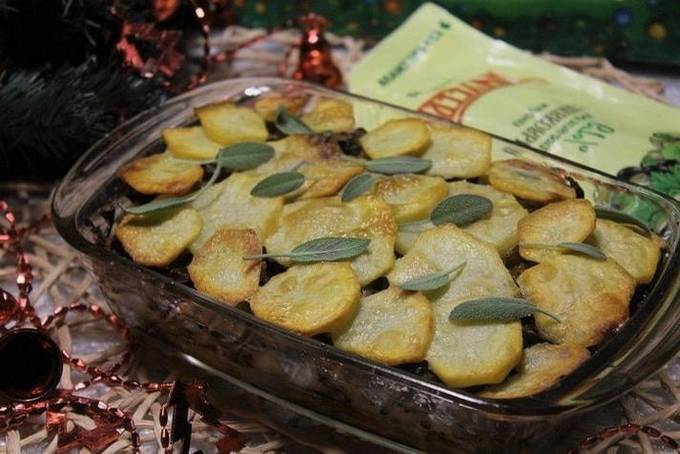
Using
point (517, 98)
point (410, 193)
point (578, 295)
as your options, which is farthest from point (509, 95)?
point (578, 295)

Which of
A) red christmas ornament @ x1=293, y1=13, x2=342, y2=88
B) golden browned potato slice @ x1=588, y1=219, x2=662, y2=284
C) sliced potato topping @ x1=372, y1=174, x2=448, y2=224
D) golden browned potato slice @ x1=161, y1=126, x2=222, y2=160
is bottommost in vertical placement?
red christmas ornament @ x1=293, y1=13, x2=342, y2=88

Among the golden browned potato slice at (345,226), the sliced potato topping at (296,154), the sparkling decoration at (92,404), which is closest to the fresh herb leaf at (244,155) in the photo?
the sliced potato topping at (296,154)

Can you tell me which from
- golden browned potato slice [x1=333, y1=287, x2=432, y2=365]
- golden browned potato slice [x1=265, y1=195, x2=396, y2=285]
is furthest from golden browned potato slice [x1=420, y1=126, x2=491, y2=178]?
golden browned potato slice [x1=333, y1=287, x2=432, y2=365]

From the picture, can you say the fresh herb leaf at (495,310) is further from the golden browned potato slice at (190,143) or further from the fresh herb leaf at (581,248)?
the golden browned potato slice at (190,143)

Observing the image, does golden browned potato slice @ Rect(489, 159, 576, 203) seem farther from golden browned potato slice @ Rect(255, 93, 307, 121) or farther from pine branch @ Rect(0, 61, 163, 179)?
pine branch @ Rect(0, 61, 163, 179)

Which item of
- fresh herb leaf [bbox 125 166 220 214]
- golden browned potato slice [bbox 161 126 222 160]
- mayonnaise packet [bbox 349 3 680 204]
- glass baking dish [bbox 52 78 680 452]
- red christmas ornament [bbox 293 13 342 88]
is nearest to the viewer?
glass baking dish [bbox 52 78 680 452]
